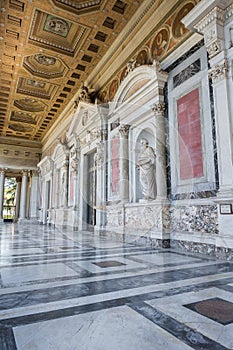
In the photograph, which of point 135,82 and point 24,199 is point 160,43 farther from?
point 24,199

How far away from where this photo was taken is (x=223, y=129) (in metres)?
4.37

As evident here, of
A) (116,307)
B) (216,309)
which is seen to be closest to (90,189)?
(116,307)

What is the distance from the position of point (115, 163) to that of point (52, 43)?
198 inches

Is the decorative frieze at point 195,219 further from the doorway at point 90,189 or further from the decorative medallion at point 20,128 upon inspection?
the decorative medallion at point 20,128

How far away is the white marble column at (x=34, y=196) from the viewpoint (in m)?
21.9

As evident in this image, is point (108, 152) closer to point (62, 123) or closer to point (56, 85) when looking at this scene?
point (56, 85)

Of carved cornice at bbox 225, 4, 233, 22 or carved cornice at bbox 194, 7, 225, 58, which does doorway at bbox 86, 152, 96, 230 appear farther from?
carved cornice at bbox 225, 4, 233, 22

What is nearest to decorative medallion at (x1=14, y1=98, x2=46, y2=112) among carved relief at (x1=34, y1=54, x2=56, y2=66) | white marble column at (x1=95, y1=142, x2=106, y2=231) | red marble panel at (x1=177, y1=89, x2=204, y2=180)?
carved relief at (x1=34, y1=54, x2=56, y2=66)

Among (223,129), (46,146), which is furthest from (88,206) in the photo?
(46,146)

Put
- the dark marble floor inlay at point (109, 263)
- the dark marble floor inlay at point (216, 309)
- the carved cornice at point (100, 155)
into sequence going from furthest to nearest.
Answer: the carved cornice at point (100, 155), the dark marble floor inlay at point (109, 263), the dark marble floor inlay at point (216, 309)

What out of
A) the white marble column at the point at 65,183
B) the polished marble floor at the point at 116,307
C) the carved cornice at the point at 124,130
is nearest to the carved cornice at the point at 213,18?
the carved cornice at the point at 124,130

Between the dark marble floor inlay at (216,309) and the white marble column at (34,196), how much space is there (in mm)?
21123

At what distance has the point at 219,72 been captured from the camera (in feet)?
14.8

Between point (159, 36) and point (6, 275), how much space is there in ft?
21.3
